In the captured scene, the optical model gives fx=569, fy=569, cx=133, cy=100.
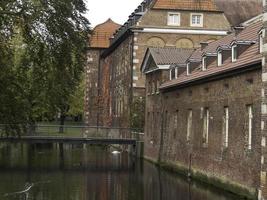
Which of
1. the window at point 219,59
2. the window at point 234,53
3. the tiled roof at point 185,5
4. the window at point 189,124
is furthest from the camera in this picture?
the tiled roof at point 185,5

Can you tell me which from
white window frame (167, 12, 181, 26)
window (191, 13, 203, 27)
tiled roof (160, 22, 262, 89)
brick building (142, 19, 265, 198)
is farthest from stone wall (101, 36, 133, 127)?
tiled roof (160, 22, 262, 89)

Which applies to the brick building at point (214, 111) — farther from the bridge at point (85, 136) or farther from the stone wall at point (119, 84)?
the stone wall at point (119, 84)

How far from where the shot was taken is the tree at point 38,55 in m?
11.3

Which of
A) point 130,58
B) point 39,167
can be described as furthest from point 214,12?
point 39,167

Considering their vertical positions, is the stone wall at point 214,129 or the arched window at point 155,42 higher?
the arched window at point 155,42

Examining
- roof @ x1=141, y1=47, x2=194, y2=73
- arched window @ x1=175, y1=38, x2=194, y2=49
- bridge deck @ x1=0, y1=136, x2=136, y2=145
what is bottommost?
bridge deck @ x1=0, y1=136, x2=136, y2=145

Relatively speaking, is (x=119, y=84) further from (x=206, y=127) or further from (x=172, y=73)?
(x=206, y=127)

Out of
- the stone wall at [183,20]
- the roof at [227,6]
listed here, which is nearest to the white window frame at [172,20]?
the stone wall at [183,20]

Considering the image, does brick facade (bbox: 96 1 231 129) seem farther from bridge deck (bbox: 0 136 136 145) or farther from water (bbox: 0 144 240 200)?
water (bbox: 0 144 240 200)

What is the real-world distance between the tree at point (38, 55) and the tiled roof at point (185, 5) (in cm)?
3257

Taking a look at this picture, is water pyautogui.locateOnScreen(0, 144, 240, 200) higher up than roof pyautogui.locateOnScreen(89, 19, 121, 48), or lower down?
lower down

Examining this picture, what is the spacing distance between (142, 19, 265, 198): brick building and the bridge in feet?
11.0

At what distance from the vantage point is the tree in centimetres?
1126

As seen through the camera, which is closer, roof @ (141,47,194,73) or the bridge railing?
roof @ (141,47,194,73)
